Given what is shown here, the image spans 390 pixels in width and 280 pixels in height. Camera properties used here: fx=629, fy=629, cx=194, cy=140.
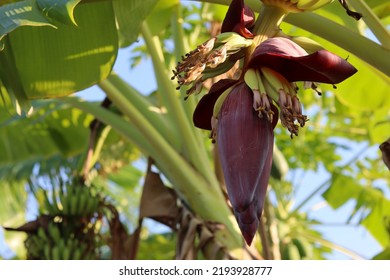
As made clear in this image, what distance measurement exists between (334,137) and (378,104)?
35.4 inches

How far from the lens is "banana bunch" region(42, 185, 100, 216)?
4.52 ft

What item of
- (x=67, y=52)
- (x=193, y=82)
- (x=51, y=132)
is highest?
(x=193, y=82)

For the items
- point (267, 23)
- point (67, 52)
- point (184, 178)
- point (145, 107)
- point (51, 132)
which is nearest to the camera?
point (267, 23)

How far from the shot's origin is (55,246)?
1.33 m

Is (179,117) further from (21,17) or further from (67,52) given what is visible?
(21,17)

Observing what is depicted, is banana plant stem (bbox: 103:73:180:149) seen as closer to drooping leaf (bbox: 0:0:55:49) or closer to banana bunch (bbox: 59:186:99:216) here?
banana bunch (bbox: 59:186:99:216)

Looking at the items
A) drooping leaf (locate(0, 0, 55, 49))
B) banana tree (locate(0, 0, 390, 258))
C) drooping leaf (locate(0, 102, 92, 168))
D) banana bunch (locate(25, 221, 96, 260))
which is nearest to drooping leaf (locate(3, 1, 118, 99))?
banana tree (locate(0, 0, 390, 258))

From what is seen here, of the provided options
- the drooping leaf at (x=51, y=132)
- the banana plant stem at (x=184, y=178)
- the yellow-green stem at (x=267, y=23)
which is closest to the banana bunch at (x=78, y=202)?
the banana plant stem at (x=184, y=178)

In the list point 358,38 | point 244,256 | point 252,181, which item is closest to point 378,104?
point 244,256

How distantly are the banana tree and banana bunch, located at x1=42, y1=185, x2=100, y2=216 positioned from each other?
0.08 meters

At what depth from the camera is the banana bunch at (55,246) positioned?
1325mm

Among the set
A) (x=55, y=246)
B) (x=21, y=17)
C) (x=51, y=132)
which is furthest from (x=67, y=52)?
(x=51, y=132)

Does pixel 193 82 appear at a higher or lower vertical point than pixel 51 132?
higher

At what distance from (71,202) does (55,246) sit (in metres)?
0.10
